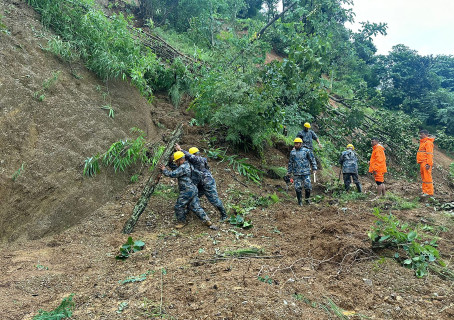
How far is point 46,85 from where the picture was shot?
20.4ft

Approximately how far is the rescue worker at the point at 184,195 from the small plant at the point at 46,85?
296 centimetres

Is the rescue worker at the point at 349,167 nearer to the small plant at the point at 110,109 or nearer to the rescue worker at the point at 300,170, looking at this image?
the rescue worker at the point at 300,170

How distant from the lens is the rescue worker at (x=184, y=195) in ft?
17.9

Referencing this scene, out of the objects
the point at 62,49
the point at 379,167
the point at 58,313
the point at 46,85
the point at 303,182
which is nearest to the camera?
the point at 58,313

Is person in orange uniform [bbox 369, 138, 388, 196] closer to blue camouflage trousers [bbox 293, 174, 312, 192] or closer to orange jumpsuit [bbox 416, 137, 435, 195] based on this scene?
orange jumpsuit [bbox 416, 137, 435, 195]

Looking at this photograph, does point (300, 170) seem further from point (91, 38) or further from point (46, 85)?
point (91, 38)

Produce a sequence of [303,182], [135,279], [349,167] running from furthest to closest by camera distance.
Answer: [349,167], [303,182], [135,279]

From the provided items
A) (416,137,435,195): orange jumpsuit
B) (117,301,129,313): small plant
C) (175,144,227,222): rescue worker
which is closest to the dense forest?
(175,144,227,222): rescue worker

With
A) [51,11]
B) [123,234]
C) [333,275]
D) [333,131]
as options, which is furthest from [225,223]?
[333,131]

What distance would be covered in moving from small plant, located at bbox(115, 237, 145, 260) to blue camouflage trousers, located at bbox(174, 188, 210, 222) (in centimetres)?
112

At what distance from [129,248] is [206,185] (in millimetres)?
1945

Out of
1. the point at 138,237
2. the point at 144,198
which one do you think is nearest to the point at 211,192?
the point at 144,198

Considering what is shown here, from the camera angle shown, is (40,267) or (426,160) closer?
(40,267)

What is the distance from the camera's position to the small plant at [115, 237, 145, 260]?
14.0ft
